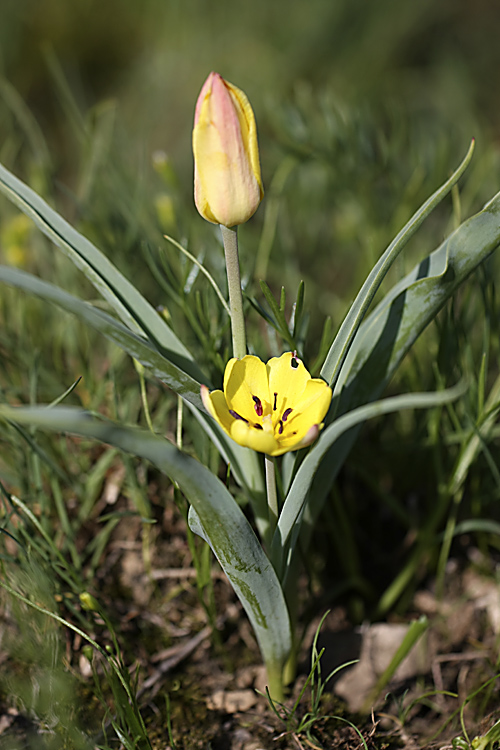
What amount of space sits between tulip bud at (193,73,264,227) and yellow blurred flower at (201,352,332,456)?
0.16 m

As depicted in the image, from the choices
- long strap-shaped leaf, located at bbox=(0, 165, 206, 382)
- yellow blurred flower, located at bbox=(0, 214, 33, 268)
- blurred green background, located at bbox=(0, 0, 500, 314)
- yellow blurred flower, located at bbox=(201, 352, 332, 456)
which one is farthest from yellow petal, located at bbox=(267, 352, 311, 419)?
blurred green background, located at bbox=(0, 0, 500, 314)

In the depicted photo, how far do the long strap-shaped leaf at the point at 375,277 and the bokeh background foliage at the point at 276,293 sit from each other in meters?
0.19

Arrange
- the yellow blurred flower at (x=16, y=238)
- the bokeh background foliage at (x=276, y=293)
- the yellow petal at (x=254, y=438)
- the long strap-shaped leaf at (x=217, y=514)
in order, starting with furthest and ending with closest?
the yellow blurred flower at (x=16, y=238), the bokeh background foliage at (x=276, y=293), the yellow petal at (x=254, y=438), the long strap-shaped leaf at (x=217, y=514)

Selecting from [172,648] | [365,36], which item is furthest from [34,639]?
[365,36]

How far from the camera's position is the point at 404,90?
2.85 metres

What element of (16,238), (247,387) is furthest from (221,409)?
(16,238)

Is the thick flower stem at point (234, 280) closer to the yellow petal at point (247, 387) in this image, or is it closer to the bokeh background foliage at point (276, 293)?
the yellow petal at point (247, 387)

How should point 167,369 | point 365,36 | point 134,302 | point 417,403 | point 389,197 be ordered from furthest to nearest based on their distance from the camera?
point 365,36 < point 389,197 < point 134,302 < point 167,369 < point 417,403

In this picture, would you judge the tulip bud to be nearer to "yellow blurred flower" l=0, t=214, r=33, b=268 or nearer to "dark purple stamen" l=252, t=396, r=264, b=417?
"dark purple stamen" l=252, t=396, r=264, b=417

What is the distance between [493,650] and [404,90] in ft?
8.52

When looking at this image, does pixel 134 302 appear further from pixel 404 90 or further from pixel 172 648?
pixel 404 90

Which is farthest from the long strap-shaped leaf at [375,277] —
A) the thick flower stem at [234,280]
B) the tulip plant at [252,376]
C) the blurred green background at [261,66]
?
the blurred green background at [261,66]

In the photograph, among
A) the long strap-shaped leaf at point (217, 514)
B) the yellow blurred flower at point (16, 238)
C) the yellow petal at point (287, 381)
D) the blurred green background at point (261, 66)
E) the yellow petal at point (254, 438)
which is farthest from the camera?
the blurred green background at point (261, 66)

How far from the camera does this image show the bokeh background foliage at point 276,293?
3.06 ft
